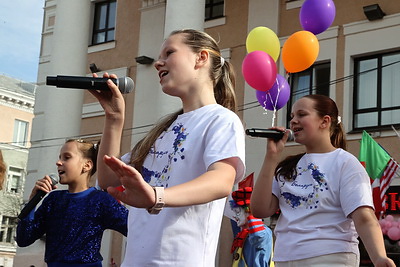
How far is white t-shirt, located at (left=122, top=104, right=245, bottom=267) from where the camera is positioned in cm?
240

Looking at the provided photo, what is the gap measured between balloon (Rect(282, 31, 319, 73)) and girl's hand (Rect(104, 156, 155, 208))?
570cm

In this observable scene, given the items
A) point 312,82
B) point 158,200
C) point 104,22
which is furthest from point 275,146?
point 104,22

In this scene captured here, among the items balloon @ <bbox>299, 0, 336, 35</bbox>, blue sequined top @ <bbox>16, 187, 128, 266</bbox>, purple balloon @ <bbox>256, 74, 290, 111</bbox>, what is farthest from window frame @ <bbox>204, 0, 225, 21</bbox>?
blue sequined top @ <bbox>16, 187, 128, 266</bbox>

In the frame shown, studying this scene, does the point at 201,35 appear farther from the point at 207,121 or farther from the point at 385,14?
the point at 385,14

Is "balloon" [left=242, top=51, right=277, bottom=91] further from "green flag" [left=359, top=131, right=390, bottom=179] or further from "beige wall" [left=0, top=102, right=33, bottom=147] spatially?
"beige wall" [left=0, top=102, right=33, bottom=147]

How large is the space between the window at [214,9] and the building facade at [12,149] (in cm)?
2513

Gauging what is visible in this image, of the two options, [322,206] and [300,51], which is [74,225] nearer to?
[322,206]

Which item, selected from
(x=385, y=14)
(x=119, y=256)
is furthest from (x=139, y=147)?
(x=119, y=256)

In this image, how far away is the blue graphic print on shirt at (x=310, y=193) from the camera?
382cm

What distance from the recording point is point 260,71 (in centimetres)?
704

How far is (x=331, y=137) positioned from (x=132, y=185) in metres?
2.53

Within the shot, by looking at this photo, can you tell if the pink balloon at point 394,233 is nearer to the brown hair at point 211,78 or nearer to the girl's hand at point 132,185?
the brown hair at point 211,78

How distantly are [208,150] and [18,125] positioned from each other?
41.8m

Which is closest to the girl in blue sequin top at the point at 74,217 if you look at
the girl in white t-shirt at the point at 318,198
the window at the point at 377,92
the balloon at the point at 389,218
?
the girl in white t-shirt at the point at 318,198
